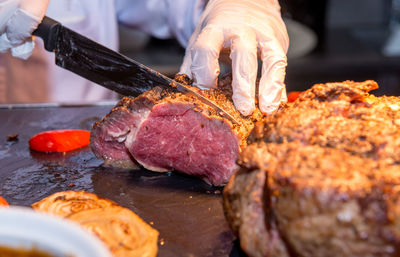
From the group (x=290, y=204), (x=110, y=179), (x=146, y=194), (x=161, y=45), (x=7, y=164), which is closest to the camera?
(x=290, y=204)

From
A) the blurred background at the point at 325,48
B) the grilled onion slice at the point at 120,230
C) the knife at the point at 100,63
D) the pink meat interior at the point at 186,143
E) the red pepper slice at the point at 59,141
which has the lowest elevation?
the red pepper slice at the point at 59,141

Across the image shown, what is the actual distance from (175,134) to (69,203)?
0.84 metres

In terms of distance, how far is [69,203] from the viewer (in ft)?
6.90

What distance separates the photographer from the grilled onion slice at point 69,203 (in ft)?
6.70

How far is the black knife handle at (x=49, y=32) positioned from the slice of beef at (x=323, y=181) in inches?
63.7

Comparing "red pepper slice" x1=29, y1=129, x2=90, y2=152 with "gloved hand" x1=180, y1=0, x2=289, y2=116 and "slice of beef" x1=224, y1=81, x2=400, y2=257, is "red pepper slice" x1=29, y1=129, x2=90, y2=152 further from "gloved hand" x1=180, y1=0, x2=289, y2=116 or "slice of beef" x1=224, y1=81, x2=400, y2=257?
"slice of beef" x1=224, y1=81, x2=400, y2=257

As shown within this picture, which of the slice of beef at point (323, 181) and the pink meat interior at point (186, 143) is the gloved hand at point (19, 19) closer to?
the pink meat interior at point (186, 143)

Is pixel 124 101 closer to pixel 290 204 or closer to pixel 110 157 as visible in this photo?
pixel 110 157

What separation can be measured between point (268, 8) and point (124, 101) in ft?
4.80

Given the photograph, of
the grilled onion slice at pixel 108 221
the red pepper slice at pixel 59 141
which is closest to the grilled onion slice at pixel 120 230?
the grilled onion slice at pixel 108 221

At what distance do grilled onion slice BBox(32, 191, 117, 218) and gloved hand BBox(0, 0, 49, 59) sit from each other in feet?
4.55

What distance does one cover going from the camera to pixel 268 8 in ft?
11.3

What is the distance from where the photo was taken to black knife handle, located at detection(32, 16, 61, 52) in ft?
9.39

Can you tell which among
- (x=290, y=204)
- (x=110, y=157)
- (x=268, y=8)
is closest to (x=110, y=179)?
(x=110, y=157)
